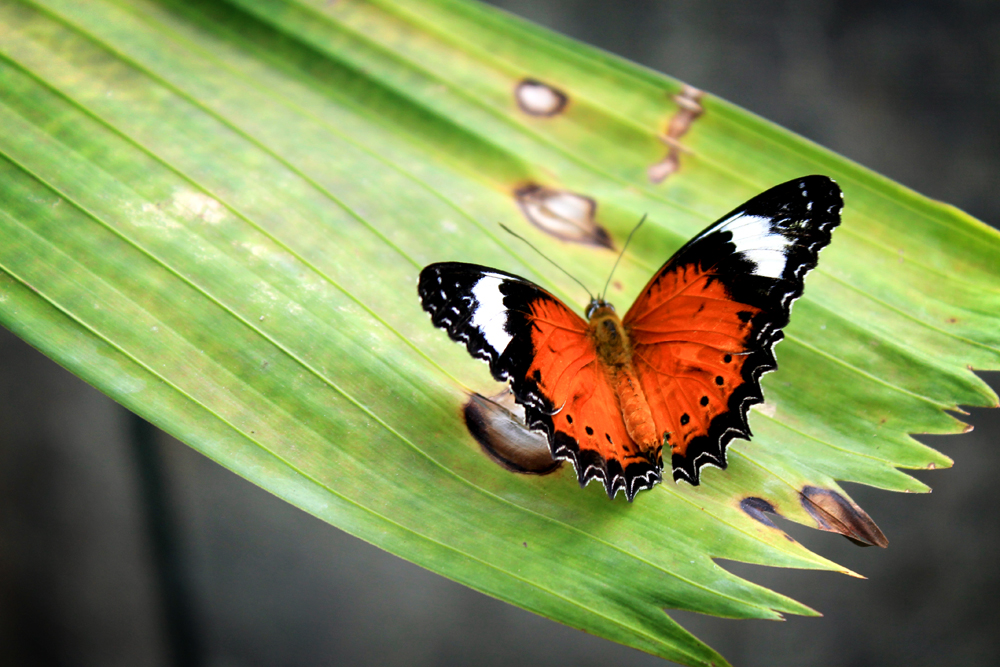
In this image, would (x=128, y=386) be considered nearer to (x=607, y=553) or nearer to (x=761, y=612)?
(x=607, y=553)

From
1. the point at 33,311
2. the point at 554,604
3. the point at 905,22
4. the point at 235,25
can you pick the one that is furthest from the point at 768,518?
the point at 905,22

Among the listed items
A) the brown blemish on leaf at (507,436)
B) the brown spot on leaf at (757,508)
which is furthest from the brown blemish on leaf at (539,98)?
the brown spot on leaf at (757,508)

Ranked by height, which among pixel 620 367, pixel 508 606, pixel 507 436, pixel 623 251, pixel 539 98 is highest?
pixel 539 98

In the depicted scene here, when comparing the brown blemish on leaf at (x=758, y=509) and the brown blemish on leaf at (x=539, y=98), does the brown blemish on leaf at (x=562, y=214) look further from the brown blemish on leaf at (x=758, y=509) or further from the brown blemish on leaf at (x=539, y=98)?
the brown blemish on leaf at (x=758, y=509)

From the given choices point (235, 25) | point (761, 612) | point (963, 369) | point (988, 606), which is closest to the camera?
point (761, 612)

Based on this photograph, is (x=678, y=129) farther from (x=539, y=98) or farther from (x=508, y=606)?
(x=508, y=606)

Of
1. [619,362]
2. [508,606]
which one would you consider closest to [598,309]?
[619,362]
